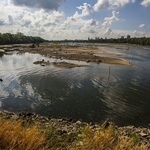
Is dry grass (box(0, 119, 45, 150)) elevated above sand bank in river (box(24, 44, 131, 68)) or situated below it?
above

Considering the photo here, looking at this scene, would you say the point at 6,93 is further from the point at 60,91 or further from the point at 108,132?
the point at 108,132

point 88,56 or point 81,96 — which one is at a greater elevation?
point 81,96

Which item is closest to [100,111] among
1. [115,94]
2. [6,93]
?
[115,94]

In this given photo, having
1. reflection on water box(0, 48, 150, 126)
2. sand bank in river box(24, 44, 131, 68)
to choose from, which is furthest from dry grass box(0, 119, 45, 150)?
sand bank in river box(24, 44, 131, 68)

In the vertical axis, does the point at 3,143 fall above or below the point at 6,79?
above

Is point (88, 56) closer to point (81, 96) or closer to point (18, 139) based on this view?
point (81, 96)

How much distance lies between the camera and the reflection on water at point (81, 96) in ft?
82.9

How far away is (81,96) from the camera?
3191 cm

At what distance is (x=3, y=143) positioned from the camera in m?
8.19

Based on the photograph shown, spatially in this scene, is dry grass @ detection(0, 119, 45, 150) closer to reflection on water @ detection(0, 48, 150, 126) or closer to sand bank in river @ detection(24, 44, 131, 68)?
reflection on water @ detection(0, 48, 150, 126)

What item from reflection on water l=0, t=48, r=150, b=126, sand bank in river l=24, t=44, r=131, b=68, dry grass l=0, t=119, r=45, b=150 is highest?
dry grass l=0, t=119, r=45, b=150

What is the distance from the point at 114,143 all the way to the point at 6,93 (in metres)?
26.4

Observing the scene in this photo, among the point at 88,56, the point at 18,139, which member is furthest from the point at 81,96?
the point at 88,56

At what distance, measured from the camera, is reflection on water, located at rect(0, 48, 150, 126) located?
25266 mm
